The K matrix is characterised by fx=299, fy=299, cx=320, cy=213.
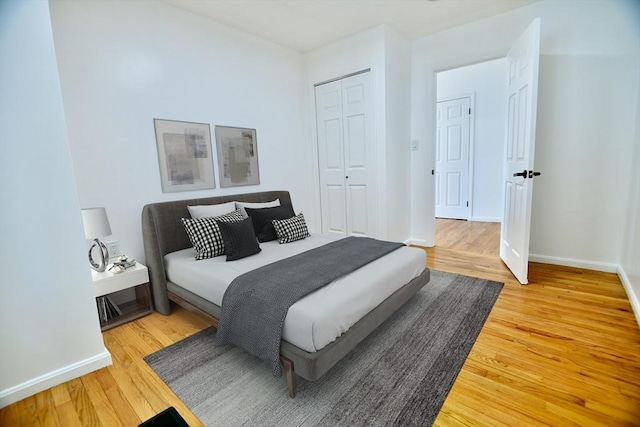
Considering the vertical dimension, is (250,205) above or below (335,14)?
below

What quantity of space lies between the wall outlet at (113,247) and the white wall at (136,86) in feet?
0.13

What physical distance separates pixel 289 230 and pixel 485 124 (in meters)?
4.56

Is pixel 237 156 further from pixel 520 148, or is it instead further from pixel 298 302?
pixel 520 148

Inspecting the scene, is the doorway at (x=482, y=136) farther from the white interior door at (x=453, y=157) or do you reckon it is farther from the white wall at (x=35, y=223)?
the white wall at (x=35, y=223)

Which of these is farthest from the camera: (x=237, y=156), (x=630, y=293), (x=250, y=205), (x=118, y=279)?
(x=237, y=156)

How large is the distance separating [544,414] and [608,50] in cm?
325

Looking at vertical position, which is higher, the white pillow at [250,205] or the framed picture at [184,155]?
the framed picture at [184,155]

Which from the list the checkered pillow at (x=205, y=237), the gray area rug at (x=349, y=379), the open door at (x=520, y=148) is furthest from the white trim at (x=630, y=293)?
the checkered pillow at (x=205, y=237)

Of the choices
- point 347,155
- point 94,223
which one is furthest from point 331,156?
point 94,223

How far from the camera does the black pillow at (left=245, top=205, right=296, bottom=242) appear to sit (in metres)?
2.91

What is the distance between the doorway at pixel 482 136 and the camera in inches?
208

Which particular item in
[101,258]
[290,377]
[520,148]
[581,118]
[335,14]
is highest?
[335,14]

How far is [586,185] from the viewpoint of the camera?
9.81ft

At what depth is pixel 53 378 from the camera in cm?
171
